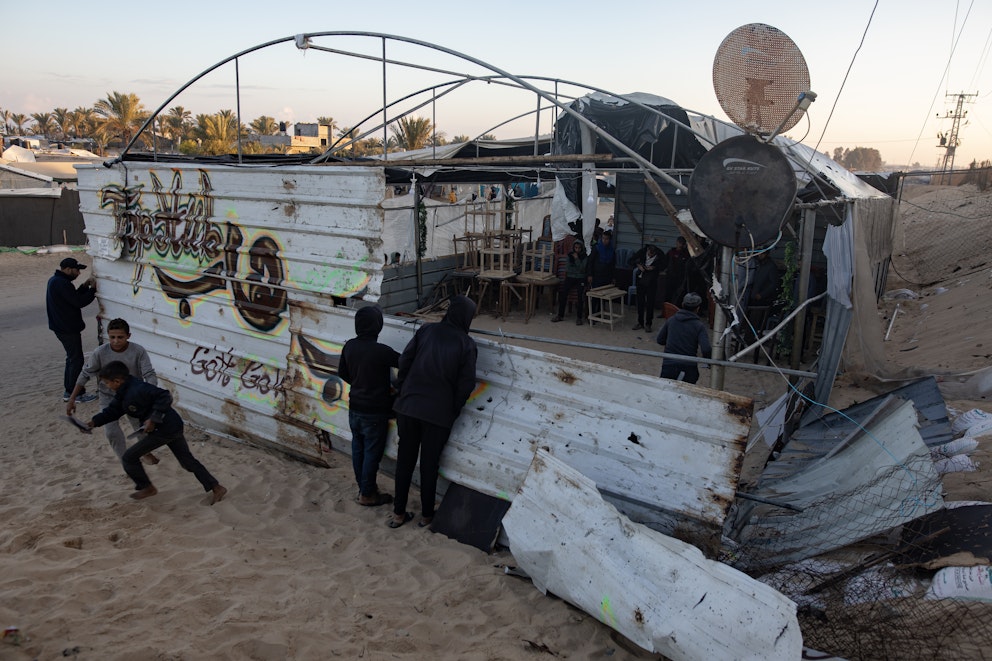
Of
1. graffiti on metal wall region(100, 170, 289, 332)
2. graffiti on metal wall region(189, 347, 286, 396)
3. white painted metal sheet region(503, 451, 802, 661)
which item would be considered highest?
graffiti on metal wall region(100, 170, 289, 332)

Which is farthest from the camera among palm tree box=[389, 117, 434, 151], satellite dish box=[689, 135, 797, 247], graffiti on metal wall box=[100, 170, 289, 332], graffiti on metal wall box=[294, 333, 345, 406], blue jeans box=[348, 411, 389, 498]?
palm tree box=[389, 117, 434, 151]

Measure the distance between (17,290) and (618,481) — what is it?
1724 centimetres

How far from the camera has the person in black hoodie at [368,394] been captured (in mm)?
5113

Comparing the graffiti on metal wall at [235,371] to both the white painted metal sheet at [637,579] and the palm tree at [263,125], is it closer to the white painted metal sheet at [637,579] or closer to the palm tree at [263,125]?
the white painted metal sheet at [637,579]

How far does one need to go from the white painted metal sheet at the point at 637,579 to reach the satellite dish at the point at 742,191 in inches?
93.4

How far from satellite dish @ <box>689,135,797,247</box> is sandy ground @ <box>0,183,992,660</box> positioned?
234 cm

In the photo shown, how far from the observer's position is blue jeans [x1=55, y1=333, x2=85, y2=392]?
8.42 meters

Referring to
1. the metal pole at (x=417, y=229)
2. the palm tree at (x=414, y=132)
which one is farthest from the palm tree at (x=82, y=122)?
the metal pole at (x=417, y=229)

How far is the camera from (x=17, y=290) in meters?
15.8

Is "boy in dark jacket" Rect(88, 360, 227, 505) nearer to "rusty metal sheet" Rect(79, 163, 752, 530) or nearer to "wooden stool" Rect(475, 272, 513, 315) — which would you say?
"rusty metal sheet" Rect(79, 163, 752, 530)

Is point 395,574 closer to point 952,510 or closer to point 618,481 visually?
point 618,481

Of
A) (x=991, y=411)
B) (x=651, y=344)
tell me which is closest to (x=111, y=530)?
(x=991, y=411)

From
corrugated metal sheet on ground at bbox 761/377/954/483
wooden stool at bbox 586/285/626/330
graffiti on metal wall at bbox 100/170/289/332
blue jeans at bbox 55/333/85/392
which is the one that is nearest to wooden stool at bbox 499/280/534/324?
wooden stool at bbox 586/285/626/330

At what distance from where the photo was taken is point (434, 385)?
4.74m
